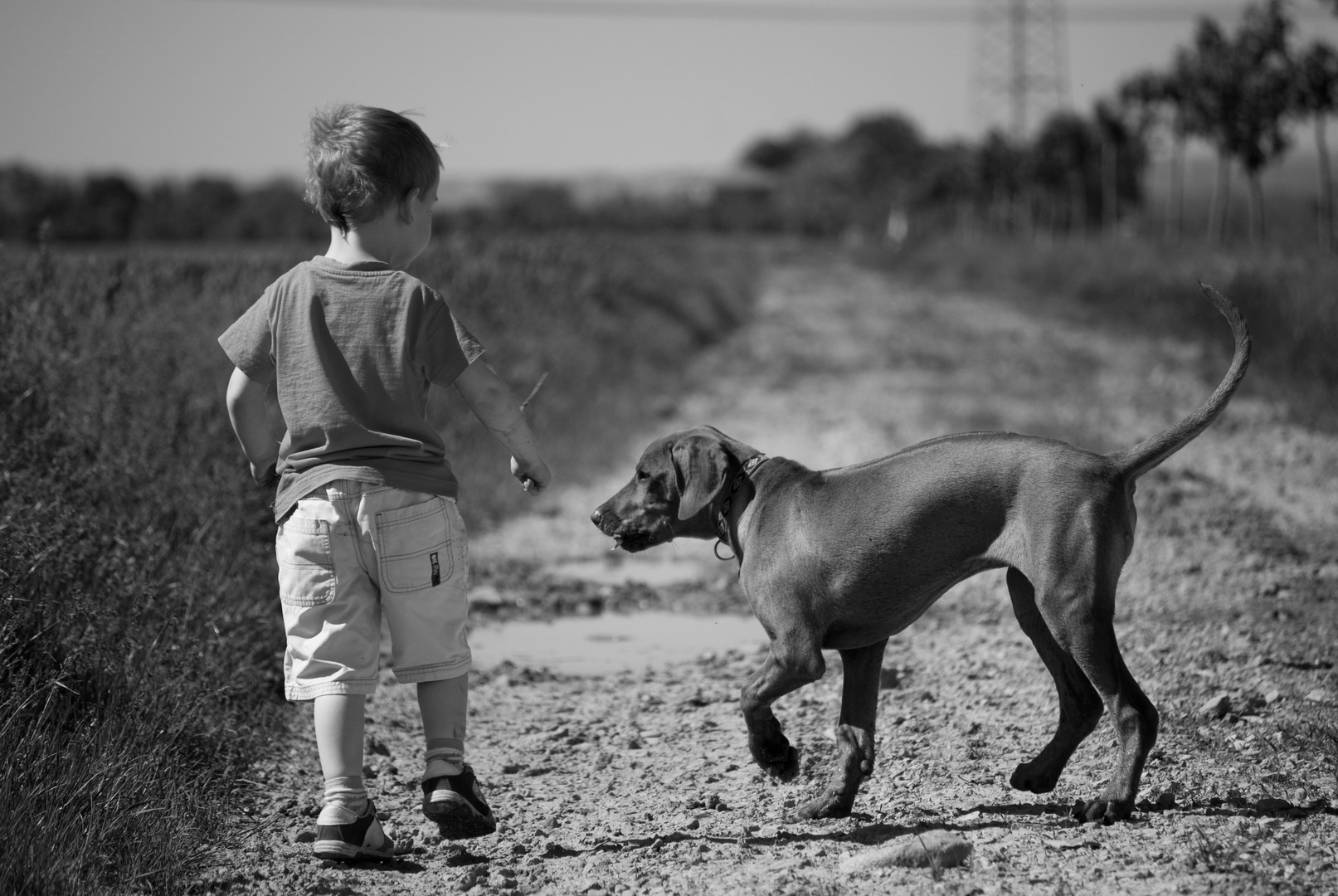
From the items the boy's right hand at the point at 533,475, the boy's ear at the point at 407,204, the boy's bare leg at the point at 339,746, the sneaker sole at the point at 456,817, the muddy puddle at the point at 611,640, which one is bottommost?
the muddy puddle at the point at 611,640

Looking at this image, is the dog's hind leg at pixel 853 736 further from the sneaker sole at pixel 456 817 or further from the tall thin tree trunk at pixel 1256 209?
the tall thin tree trunk at pixel 1256 209

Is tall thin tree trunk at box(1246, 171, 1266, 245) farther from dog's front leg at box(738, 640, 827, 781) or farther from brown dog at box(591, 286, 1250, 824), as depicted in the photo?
dog's front leg at box(738, 640, 827, 781)

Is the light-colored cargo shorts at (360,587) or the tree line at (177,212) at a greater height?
the tree line at (177,212)

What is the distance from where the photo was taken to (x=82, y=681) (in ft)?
14.7

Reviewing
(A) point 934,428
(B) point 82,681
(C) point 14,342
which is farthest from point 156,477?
(A) point 934,428

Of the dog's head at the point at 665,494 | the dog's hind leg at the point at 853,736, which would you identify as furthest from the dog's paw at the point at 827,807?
the dog's head at the point at 665,494

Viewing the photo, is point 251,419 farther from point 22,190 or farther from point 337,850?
point 22,190

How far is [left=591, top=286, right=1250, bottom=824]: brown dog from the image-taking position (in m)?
3.79

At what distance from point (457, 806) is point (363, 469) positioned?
995 millimetres

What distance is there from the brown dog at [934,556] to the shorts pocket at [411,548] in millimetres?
899

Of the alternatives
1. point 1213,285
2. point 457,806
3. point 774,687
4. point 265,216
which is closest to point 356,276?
point 457,806

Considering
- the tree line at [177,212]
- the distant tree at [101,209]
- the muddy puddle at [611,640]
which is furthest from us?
the tree line at [177,212]

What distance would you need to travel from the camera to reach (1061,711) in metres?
4.17

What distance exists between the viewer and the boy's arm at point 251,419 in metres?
4.02
